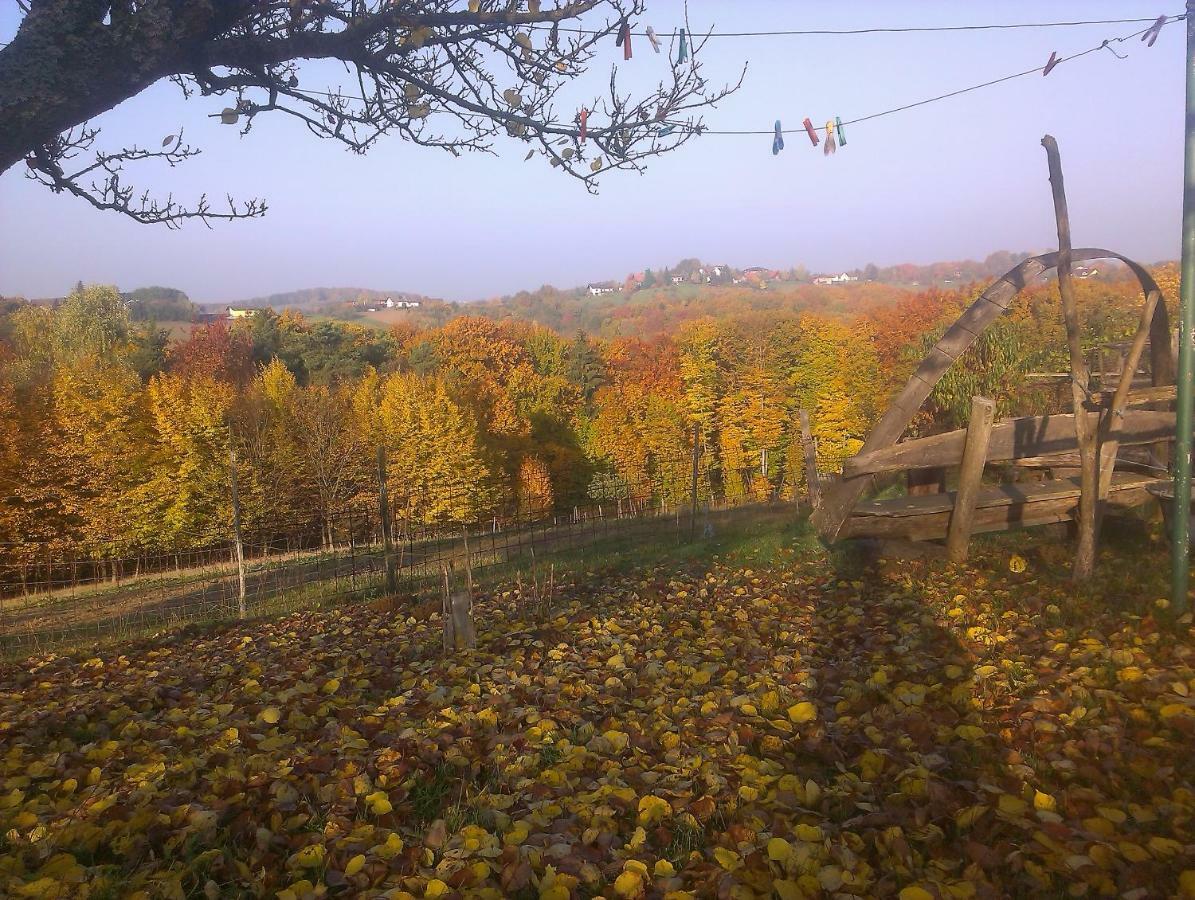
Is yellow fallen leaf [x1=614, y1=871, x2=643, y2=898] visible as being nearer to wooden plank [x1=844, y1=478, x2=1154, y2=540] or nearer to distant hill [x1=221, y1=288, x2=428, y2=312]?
wooden plank [x1=844, y1=478, x2=1154, y2=540]

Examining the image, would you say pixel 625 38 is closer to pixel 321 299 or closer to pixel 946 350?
pixel 946 350

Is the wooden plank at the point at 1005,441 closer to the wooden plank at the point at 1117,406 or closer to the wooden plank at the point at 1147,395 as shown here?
the wooden plank at the point at 1117,406

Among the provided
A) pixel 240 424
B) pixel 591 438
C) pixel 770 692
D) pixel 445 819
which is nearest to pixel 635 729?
pixel 770 692

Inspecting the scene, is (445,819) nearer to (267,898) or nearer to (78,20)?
(267,898)

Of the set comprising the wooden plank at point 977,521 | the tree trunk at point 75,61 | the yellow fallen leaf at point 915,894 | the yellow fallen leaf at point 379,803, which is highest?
the tree trunk at point 75,61

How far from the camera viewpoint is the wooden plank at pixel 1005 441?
6.40 m

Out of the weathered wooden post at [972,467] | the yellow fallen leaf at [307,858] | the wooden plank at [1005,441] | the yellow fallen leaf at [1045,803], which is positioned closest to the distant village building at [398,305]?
the wooden plank at [1005,441]

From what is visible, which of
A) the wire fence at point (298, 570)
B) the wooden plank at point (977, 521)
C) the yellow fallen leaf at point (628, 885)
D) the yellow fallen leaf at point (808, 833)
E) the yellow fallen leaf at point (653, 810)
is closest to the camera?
the yellow fallen leaf at point (628, 885)

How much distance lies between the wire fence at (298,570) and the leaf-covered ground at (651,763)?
2374mm

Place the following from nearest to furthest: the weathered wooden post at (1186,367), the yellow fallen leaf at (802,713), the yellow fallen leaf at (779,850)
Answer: the yellow fallen leaf at (779,850), the yellow fallen leaf at (802,713), the weathered wooden post at (1186,367)

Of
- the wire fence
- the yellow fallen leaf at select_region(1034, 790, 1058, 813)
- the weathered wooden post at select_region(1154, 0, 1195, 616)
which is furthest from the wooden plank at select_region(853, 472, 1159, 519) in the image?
the wire fence

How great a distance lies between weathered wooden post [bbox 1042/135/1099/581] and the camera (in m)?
5.89

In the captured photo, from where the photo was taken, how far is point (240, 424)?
110 feet

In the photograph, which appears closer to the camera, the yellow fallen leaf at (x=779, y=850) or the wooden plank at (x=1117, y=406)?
the yellow fallen leaf at (x=779, y=850)
